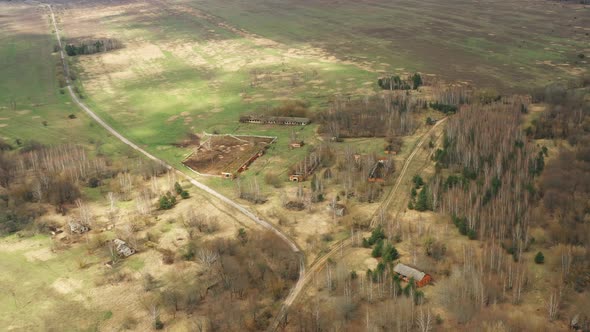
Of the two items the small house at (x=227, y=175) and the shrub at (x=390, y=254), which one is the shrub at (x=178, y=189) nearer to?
the small house at (x=227, y=175)

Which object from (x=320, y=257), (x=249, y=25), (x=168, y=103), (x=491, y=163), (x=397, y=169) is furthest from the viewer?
(x=249, y=25)

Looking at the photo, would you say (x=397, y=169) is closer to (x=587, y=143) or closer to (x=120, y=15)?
(x=587, y=143)

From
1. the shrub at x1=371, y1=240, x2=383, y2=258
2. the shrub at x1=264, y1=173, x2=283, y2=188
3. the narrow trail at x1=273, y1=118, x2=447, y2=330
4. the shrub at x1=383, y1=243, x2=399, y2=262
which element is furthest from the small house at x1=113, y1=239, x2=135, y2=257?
the shrub at x1=383, y1=243, x2=399, y2=262

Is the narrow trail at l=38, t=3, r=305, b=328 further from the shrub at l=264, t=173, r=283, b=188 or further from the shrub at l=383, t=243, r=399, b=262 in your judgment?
the shrub at l=383, t=243, r=399, b=262

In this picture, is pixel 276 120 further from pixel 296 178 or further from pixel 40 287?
pixel 40 287

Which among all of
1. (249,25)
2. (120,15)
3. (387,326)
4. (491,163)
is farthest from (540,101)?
(120,15)

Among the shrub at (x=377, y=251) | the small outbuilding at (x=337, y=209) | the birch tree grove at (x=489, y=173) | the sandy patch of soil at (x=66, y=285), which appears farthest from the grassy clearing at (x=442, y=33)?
the sandy patch of soil at (x=66, y=285)
